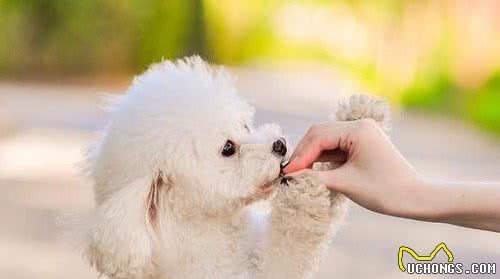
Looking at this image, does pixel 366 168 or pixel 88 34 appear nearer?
pixel 366 168

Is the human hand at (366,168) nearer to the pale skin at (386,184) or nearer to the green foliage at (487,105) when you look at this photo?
the pale skin at (386,184)

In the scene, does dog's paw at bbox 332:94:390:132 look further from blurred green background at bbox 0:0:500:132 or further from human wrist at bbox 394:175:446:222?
blurred green background at bbox 0:0:500:132

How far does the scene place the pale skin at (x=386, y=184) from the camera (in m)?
1.76

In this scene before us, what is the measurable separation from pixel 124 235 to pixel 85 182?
2.54 feet

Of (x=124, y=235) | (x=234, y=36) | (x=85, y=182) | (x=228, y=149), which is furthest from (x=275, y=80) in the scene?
(x=124, y=235)

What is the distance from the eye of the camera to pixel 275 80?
9531 millimetres

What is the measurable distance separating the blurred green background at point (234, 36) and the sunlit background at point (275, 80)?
13mm

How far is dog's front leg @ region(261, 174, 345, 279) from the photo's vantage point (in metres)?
1.78

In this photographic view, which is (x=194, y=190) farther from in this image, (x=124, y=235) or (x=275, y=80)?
(x=275, y=80)

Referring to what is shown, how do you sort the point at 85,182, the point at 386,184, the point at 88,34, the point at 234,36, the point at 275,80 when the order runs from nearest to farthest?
the point at 386,184
the point at 85,182
the point at 275,80
the point at 88,34
the point at 234,36

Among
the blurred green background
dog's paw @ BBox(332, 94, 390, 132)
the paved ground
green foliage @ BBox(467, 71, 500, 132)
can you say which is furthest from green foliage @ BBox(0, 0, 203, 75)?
dog's paw @ BBox(332, 94, 390, 132)

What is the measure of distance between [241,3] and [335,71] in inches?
71.1

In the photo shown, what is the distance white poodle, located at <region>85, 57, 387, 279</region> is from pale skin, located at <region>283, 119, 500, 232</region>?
0.21 ft

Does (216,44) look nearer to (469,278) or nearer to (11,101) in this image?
(11,101)
